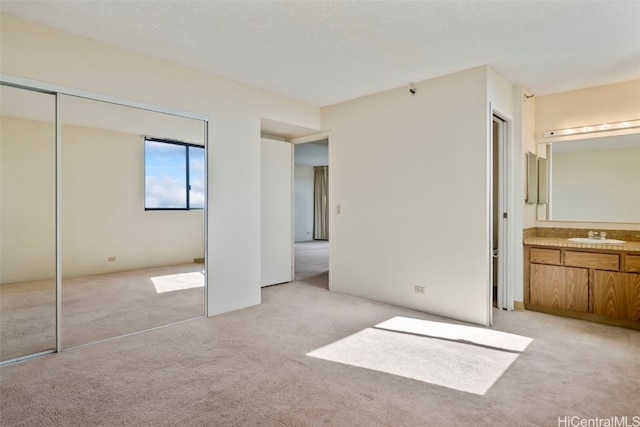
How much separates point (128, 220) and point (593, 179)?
5062 mm

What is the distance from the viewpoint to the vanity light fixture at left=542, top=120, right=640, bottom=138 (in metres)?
3.52

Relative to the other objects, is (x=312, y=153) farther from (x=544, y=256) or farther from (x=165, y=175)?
(x=544, y=256)

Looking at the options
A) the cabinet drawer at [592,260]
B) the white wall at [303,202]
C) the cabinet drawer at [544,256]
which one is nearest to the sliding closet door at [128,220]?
the cabinet drawer at [544,256]

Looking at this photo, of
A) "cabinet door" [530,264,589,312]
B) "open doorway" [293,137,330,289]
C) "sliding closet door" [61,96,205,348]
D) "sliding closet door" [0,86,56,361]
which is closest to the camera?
"sliding closet door" [0,86,56,361]

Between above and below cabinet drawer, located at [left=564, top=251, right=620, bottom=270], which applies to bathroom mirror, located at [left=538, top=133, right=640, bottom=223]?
above

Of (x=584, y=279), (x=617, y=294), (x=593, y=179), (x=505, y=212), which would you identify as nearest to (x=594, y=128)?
(x=593, y=179)

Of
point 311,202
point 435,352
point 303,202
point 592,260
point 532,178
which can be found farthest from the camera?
point 311,202

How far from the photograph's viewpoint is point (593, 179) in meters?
3.81

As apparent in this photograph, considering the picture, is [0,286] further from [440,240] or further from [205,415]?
[440,240]

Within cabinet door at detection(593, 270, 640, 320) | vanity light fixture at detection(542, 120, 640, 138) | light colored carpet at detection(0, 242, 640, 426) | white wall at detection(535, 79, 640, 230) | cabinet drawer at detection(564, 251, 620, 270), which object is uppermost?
white wall at detection(535, 79, 640, 230)

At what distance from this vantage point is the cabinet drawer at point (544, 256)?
3580 millimetres

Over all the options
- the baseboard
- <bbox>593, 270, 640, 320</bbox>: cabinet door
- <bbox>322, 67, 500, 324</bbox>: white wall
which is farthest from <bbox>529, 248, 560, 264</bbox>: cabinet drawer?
<bbox>322, 67, 500, 324</bbox>: white wall

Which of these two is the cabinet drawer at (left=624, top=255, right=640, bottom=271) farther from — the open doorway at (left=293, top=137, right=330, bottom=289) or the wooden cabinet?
the open doorway at (left=293, top=137, right=330, bottom=289)

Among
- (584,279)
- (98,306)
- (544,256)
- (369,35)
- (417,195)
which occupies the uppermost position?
(369,35)
